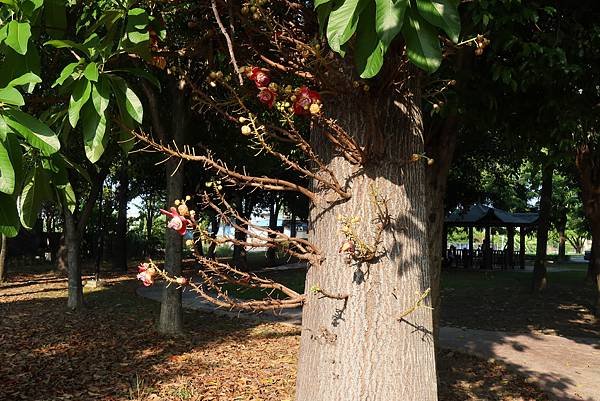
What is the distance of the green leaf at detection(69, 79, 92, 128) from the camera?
2.11 meters

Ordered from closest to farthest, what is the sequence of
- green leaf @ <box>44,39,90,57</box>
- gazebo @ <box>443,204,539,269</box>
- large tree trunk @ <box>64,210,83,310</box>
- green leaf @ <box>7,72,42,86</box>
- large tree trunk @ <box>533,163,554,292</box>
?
green leaf @ <box>7,72,42,86</box>
green leaf @ <box>44,39,90,57</box>
large tree trunk @ <box>64,210,83,310</box>
large tree trunk @ <box>533,163,554,292</box>
gazebo @ <box>443,204,539,269</box>

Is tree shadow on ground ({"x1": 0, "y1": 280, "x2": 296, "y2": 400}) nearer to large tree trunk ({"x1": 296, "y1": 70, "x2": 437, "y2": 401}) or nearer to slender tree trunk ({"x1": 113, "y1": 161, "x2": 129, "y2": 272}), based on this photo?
large tree trunk ({"x1": 296, "y1": 70, "x2": 437, "y2": 401})

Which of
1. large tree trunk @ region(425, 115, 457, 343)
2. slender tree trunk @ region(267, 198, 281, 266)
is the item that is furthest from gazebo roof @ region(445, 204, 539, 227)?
large tree trunk @ region(425, 115, 457, 343)

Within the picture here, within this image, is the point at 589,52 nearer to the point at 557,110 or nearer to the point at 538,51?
the point at 557,110

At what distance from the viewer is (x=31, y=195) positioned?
2355 mm

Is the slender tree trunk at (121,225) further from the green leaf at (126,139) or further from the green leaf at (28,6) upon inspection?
the green leaf at (28,6)

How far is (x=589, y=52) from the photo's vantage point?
6012mm

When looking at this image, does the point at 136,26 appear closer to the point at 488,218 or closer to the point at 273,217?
the point at 488,218

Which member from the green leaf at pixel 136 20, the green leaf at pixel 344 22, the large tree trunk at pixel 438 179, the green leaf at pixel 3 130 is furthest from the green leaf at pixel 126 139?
the large tree trunk at pixel 438 179

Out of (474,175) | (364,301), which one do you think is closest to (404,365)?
(364,301)

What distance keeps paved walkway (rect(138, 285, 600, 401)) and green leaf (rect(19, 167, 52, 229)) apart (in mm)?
3560

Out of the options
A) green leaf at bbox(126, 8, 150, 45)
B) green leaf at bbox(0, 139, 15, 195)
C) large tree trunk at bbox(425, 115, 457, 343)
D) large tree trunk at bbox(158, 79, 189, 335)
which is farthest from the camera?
large tree trunk at bbox(158, 79, 189, 335)

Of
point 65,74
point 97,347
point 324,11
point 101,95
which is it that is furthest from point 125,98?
point 97,347

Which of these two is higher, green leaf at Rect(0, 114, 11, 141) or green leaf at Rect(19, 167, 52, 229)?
green leaf at Rect(0, 114, 11, 141)
